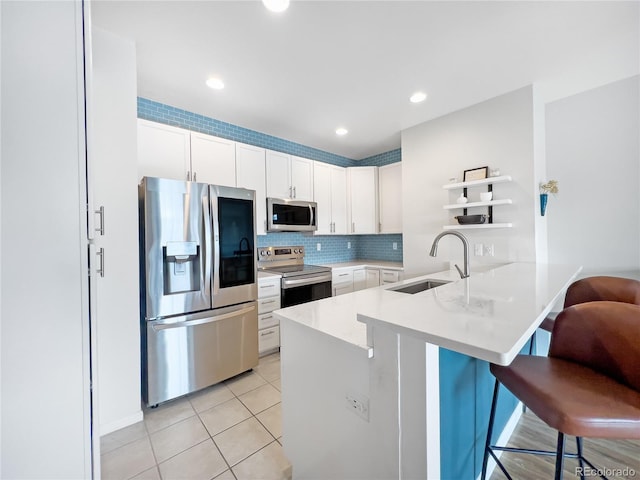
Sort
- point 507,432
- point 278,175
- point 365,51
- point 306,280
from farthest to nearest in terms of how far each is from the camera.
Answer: point 278,175, point 306,280, point 365,51, point 507,432

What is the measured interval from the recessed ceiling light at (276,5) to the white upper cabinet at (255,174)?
62.3 inches

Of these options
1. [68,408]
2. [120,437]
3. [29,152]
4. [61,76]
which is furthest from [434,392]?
[120,437]

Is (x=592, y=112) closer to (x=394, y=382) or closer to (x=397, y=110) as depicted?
(x=397, y=110)

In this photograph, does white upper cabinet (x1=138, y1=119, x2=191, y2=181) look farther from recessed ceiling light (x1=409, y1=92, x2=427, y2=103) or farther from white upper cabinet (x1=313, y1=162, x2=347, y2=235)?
recessed ceiling light (x1=409, y1=92, x2=427, y2=103)

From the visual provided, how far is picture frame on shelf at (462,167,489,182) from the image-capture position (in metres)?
2.74

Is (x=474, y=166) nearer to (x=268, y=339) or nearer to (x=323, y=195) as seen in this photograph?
(x=323, y=195)

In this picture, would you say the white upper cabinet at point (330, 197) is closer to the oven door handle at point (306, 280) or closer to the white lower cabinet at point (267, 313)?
the oven door handle at point (306, 280)

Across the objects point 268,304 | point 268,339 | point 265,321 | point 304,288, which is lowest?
point 268,339

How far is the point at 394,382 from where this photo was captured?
33.8 inches

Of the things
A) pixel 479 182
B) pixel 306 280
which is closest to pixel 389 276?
pixel 306 280

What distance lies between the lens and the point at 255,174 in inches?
123

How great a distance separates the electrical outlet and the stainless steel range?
1.95 metres

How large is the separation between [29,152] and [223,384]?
227cm

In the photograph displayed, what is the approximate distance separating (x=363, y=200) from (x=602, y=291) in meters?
2.91
